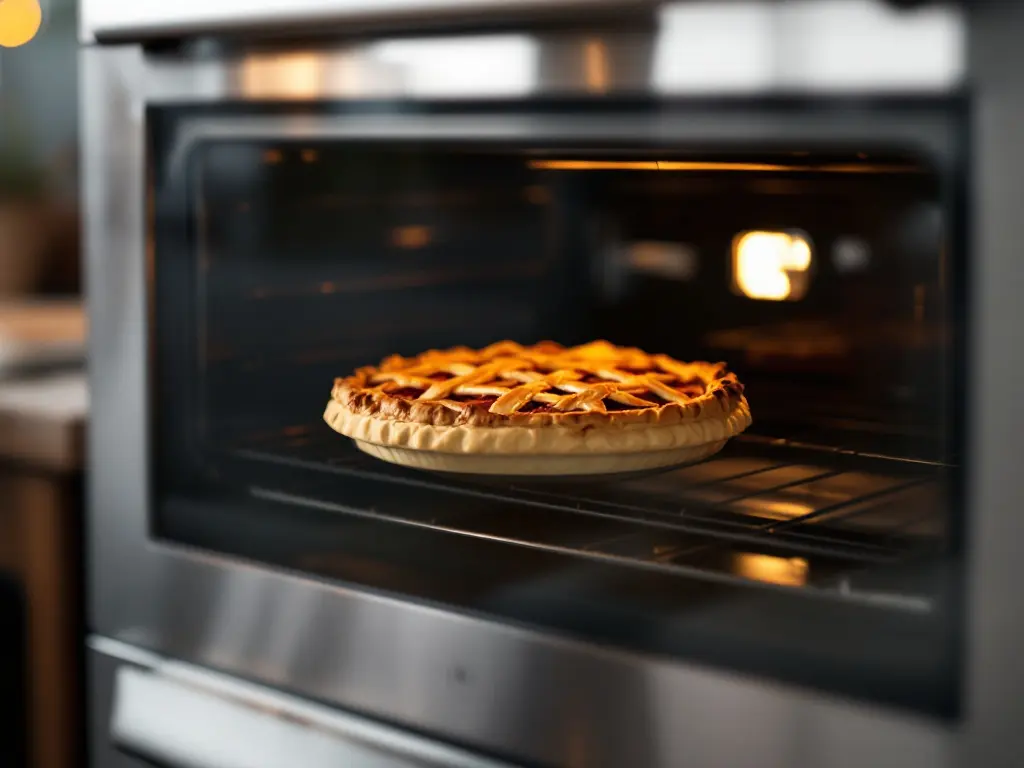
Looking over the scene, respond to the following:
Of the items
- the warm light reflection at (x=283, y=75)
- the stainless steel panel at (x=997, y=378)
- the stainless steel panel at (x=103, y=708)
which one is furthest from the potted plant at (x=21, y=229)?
the stainless steel panel at (x=997, y=378)

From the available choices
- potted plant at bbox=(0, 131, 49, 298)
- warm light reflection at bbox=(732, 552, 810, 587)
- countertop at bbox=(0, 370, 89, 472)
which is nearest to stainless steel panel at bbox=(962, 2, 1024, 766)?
warm light reflection at bbox=(732, 552, 810, 587)

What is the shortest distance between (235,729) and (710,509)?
45 cm

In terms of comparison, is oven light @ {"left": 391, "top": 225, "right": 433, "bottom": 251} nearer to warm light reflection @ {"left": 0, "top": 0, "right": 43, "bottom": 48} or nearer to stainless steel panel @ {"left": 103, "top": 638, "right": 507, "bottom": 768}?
stainless steel panel @ {"left": 103, "top": 638, "right": 507, "bottom": 768}

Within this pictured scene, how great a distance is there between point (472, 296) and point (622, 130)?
47 centimetres

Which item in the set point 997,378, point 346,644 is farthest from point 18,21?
point 997,378

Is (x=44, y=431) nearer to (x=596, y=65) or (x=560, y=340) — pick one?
(x=560, y=340)

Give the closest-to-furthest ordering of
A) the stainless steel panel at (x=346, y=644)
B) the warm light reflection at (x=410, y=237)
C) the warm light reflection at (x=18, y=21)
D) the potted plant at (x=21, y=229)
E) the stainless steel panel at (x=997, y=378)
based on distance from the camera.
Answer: the stainless steel panel at (x=997, y=378), the stainless steel panel at (x=346, y=644), the warm light reflection at (x=410, y=237), the potted plant at (x=21, y=229), the warm light reflection at (x=18, y=21)

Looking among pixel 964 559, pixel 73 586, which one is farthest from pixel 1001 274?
pixel 73 586

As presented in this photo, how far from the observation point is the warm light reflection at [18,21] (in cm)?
275

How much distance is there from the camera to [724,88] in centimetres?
71

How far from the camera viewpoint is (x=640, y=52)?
739 mm

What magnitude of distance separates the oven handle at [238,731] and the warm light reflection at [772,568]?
24cm

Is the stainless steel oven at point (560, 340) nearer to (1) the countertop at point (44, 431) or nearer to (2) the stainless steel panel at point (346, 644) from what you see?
(2) the stainless steel panel at point (346, 644)

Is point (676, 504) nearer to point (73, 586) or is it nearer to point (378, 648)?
point (378, 648)
